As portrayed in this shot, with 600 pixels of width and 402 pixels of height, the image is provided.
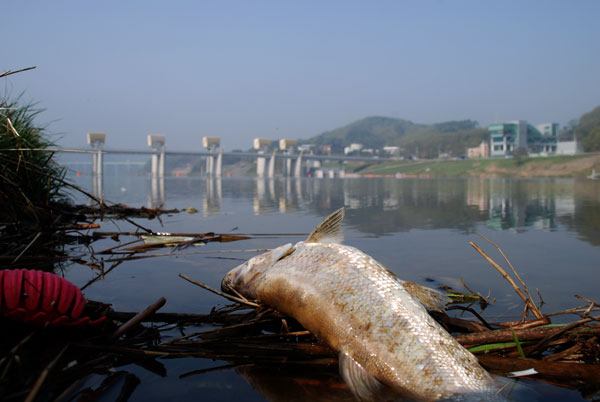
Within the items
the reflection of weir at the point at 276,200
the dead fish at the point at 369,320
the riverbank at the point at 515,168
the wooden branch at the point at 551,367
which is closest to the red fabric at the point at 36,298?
the dead fish at the point at 369,320

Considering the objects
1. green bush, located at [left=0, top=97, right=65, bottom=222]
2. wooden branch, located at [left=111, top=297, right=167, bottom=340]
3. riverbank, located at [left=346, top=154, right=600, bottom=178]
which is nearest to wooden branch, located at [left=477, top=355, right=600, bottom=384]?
wooden branch, located at [left=111, top=297, right=167, bottom=340]

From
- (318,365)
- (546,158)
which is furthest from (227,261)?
(546,158)

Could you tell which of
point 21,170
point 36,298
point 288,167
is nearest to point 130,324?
point 36,298

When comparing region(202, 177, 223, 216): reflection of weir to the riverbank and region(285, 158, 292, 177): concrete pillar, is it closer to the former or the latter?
the riverbank

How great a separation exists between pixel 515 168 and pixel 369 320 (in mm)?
120060

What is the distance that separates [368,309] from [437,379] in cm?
59

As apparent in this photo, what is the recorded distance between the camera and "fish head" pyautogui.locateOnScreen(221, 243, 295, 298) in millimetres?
3600

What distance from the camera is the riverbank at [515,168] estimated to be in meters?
96.4

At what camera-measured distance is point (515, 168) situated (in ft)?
359

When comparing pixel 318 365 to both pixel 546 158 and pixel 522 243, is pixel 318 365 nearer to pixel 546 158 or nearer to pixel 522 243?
pixel 522 243

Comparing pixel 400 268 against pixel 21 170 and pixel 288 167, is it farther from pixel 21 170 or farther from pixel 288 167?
pixel 288 167

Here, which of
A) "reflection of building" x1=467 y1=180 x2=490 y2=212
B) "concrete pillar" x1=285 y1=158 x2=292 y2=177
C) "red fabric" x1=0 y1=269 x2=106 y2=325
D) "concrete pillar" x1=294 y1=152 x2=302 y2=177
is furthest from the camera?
"concrete pillar" x1=285 y1=158 x2=292 y2=177

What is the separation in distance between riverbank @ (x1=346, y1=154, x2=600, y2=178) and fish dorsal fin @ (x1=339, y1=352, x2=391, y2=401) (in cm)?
9739

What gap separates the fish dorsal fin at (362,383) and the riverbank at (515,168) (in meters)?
97.4
